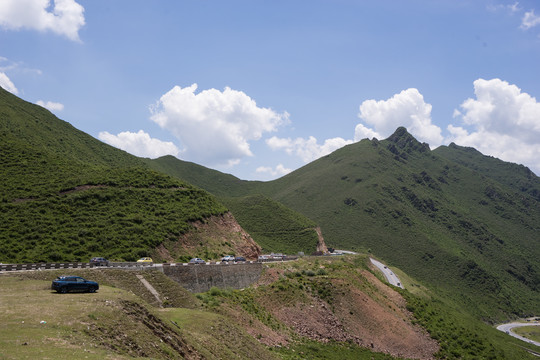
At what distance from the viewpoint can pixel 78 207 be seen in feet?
172

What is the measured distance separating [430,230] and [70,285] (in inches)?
5915

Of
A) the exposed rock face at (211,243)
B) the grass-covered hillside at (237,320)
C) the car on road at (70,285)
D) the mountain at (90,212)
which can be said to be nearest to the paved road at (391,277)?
the grass-covered hillside at (237,320)

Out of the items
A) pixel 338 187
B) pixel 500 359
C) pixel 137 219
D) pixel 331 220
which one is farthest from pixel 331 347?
pixel 338 187

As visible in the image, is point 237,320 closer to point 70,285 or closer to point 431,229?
point 70,285

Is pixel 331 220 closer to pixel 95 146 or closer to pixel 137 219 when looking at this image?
pixel 95 146

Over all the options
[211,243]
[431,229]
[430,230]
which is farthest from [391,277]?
[431,229]

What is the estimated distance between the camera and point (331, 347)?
3519 centimetres

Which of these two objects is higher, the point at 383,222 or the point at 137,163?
the point at 137,163

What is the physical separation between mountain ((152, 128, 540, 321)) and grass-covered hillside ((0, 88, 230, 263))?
246 ft

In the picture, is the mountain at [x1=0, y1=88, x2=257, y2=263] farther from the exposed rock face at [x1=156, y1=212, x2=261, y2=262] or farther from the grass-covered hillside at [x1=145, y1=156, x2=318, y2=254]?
the grass-covered hillside at [x1=145, y1=156, x2=318, y2=254]

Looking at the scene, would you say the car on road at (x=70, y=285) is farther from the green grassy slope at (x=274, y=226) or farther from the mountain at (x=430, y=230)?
the mountain at (x=430, y=230)

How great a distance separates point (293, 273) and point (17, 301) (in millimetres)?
31539

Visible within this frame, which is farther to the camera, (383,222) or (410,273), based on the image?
(383,222)

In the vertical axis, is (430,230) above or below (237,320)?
above
